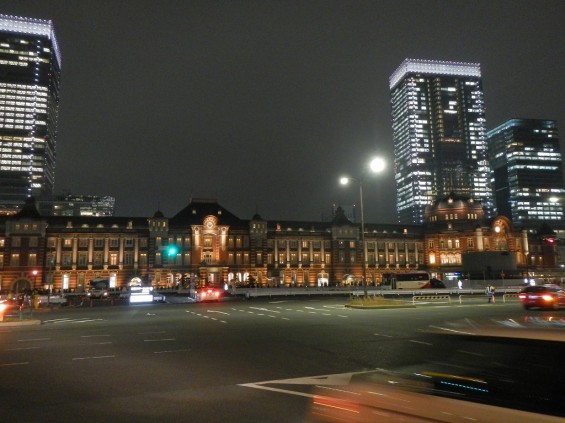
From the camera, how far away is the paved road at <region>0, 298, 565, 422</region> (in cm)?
497

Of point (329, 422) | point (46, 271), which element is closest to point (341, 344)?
point (329, 422)

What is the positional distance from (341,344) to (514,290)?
48.0 meters

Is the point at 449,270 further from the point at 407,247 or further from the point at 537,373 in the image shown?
the point at 537,373

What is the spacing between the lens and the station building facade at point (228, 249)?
266ft

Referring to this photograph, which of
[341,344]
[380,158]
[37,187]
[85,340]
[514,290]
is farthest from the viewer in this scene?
[37,187]

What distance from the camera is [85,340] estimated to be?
645 inches

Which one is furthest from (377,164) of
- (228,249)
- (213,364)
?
(228,249)

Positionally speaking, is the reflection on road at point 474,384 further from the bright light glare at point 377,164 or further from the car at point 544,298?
the car at point 544,298

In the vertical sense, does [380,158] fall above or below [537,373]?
above

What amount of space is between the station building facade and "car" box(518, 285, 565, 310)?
47070 millimetres

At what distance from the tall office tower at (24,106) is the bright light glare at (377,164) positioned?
166 metres

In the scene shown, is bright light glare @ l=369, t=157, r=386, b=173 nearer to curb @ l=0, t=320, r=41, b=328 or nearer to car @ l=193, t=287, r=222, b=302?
curb @ l=0, t=320, r=41, b=328

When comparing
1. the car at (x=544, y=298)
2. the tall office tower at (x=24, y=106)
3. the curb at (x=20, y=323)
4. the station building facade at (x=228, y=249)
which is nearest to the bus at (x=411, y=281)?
→ the station building facade at (x=228, y=249)

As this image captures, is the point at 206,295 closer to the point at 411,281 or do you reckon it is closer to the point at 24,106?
the point at 411,281
